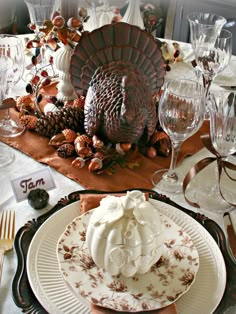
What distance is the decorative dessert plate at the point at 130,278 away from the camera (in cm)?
55

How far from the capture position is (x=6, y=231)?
0.69 metres

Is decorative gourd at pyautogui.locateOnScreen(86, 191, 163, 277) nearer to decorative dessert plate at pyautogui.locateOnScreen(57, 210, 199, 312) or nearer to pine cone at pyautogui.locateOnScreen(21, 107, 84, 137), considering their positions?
decorative dessert plate at pyautogui.locateOnScreen(57, 210, 199, 312)

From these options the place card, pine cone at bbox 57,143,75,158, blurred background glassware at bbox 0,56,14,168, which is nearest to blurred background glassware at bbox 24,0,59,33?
blurred background glassware at bbox 0,56,14,168

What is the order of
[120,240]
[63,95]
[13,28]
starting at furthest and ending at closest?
[13,28] < [63,95] < [120,240]

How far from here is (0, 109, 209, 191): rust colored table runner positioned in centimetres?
88

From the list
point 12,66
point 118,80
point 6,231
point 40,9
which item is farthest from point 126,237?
point 40,9

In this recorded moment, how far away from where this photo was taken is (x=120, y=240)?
56cm

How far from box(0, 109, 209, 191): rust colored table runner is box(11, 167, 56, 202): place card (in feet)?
0.22

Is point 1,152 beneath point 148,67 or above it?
beneath

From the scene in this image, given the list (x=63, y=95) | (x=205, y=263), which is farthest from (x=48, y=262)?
(x=63, y=95)

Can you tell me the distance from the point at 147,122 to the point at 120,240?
1.42 ft

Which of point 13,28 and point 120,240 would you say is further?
point 13,28

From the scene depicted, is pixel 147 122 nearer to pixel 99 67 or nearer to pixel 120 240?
pixel 99 67

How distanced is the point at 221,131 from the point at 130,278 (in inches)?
15.1
